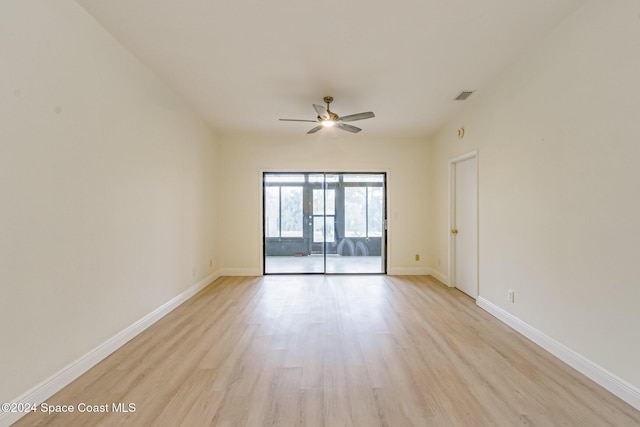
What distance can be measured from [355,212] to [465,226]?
2.14 metres

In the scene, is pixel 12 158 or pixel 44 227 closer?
pixel 12 158

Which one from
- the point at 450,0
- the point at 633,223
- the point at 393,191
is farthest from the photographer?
the point at 393,191

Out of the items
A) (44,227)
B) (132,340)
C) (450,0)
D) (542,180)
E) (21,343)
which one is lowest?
(132,340)

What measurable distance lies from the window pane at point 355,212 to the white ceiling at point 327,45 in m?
2.11

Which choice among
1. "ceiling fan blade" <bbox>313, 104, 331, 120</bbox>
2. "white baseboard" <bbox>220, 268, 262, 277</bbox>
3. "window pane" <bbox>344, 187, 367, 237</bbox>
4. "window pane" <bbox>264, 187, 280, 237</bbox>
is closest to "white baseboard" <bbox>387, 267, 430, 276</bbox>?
"window pane" <bbox>344, 187, 367, 237</bbox>

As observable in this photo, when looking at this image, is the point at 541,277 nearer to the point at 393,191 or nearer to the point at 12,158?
the point at 393,191

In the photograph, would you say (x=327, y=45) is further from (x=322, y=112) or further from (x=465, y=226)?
(x=465, y=226)

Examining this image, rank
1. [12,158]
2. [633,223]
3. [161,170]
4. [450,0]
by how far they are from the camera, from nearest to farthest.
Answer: [12,158]
[633,223]
[450,0]
[161,170]

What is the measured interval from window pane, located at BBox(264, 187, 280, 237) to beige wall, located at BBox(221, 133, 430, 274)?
197 mm

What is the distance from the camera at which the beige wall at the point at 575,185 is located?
1764mm

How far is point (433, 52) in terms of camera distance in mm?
2537

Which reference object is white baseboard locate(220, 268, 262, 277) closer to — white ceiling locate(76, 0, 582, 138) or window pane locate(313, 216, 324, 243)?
window pane locate(313, 216, 324, 243)

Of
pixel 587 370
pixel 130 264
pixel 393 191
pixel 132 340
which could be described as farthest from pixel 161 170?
pixel 587 370

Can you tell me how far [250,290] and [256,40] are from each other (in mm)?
3436
